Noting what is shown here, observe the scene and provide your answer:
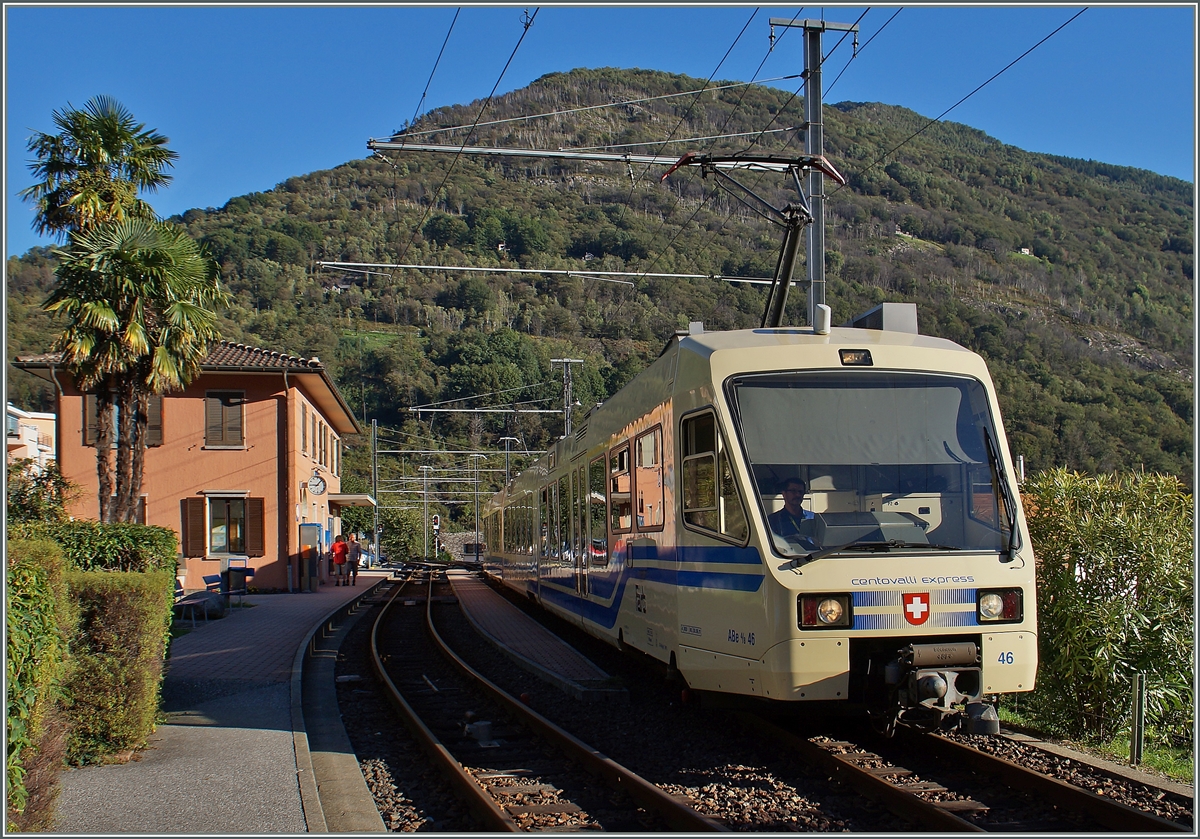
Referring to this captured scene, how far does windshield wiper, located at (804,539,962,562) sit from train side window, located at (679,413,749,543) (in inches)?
20.9

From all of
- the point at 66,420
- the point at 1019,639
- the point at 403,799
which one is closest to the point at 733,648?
the point at 1019,639

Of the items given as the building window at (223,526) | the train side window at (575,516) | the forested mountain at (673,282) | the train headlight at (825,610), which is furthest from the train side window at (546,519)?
the building window at (223,526)

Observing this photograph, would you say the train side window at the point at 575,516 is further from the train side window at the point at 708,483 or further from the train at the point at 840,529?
the train side window at the point at 708,483

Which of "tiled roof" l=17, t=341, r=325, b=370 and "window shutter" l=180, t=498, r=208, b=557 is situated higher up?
"tiled roof" l=17, t=341, r=325, b=370

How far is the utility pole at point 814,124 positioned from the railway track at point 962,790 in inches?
250

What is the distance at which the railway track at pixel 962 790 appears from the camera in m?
5.45

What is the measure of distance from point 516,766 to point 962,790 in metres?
3.07

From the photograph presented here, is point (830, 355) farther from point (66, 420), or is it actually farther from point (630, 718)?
point (66, 420)

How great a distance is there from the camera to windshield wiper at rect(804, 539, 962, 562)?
6.58 metres

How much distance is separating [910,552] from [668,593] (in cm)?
225

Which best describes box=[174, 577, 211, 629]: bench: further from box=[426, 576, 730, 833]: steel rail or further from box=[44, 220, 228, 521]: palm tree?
box=[426, 576, 730, 833]: steel rail

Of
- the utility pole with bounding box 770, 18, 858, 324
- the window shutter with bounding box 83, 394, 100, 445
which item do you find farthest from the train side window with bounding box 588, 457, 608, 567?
the window shutter with bounding box 83, 394, 100, 445

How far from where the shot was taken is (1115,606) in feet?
26.1

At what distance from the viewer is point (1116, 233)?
61625mm
